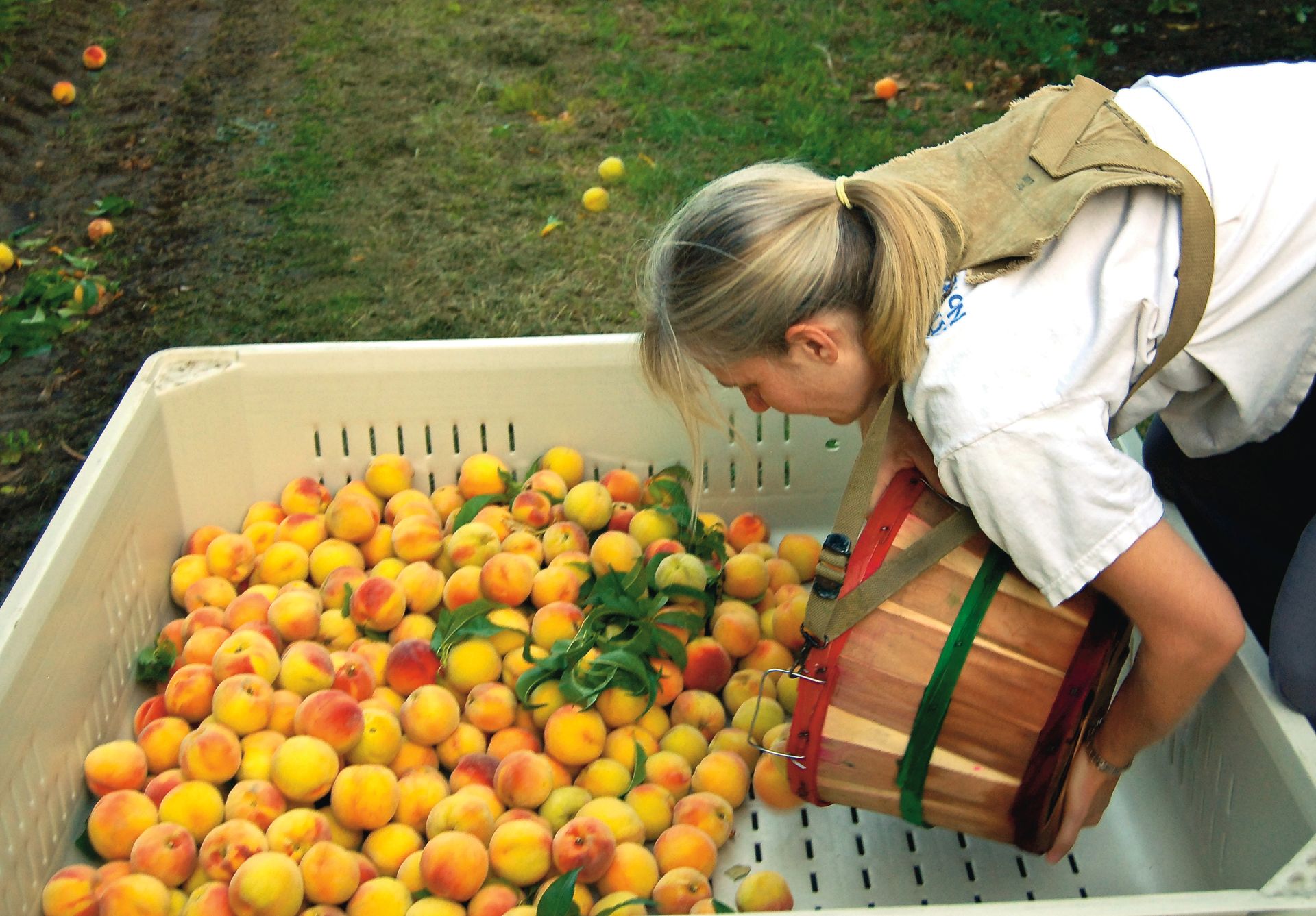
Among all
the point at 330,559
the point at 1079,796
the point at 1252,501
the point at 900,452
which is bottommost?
the point at 330,559

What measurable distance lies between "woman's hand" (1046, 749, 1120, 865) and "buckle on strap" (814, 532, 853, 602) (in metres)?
0.32

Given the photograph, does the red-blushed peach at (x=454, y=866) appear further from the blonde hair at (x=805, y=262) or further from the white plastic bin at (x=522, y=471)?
the blonde hair at (x=805, y=262)

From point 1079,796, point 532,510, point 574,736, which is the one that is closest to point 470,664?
point 574,736

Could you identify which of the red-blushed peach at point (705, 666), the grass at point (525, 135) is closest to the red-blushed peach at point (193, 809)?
the red-blushed peach at point (705, 666)

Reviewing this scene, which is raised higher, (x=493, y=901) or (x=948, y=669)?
(x=948, y=669)

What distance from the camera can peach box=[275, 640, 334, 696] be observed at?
148 centimetres

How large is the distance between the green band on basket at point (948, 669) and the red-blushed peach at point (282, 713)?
0.74m

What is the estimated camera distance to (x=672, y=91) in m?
3.37

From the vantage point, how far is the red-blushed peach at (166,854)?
129 centimetres

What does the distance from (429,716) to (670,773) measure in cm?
30

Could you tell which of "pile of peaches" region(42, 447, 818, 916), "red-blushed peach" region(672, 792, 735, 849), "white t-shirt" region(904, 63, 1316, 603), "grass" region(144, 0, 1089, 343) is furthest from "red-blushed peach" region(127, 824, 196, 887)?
"grass" region(144, 0, 1089, 343)

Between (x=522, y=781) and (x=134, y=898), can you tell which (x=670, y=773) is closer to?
(x=522, y=781)

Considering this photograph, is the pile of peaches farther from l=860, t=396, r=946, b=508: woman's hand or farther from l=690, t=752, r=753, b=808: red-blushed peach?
l=860, t=396, r=946, b=508: woman's hand

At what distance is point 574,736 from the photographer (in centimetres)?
145
